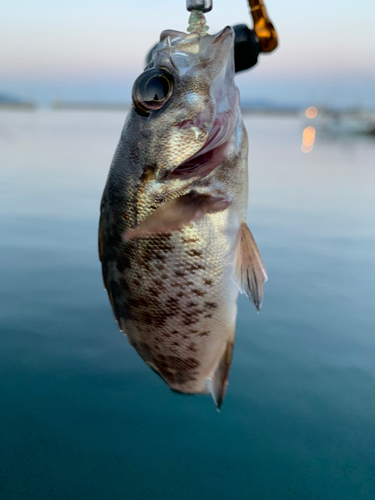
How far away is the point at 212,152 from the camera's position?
1751mm

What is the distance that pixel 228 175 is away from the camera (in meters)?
1.78

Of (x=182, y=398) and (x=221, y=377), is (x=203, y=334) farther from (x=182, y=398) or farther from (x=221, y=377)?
(x=182, y=398)

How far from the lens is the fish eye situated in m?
1.68

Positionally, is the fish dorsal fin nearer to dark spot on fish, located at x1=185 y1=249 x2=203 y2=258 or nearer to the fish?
the fish

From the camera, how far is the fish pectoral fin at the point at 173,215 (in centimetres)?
169

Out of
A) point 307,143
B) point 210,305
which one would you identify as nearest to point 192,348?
point 210,305

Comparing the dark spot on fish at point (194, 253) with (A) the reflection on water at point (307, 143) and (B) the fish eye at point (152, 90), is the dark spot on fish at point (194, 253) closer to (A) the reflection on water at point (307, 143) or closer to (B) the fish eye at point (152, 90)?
(B) the fish eye at point (152, 90)

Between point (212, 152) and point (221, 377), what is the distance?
1.04 meters

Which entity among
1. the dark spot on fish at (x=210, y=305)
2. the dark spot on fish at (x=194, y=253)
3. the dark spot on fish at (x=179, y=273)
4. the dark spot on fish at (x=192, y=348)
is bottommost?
the dark spot on fish at (x=192, y=348)

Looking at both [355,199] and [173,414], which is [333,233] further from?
[173,414]

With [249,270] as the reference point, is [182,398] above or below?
below

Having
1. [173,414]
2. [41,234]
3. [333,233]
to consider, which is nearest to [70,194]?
[41,234]

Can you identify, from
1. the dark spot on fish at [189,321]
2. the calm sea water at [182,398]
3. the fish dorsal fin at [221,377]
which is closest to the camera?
the dark spot on fish at [189,321]

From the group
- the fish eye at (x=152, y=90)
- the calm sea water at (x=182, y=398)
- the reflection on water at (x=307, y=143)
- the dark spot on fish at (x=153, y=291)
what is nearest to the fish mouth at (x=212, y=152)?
the fish eye at (x=152, y=90)
